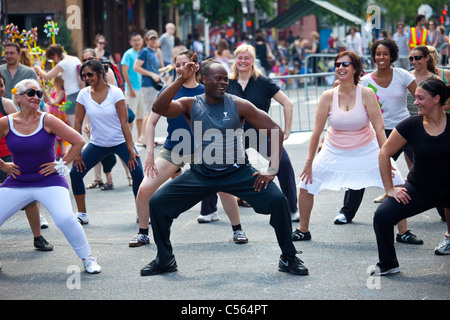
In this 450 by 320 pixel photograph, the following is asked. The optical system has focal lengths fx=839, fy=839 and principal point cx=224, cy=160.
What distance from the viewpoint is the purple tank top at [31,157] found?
23.2 feet

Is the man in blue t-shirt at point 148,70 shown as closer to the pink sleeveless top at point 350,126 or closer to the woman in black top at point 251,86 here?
the woman in black top at point 251,86

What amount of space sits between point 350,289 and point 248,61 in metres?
3.24

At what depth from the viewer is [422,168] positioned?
6730 millimetres

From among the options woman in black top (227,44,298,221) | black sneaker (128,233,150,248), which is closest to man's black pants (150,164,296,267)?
black sneaker (128,233,150,248)

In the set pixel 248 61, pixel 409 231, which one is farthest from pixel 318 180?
pixel 248 61

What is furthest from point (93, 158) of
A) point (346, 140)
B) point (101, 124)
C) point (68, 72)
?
point (68, 72)

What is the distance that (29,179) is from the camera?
23.2ft

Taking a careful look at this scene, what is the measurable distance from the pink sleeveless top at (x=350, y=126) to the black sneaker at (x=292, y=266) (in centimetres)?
156

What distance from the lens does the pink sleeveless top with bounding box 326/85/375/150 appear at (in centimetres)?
776

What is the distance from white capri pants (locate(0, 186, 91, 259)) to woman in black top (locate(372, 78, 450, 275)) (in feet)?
7.91

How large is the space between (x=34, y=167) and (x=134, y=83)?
8.01 meters

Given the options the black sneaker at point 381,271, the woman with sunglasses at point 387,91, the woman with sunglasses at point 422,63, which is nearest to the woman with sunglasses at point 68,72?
the woman with sunglasses at point 387,91

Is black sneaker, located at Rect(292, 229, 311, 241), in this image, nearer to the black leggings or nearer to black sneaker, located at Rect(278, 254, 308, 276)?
black sneaker, located at Rect(278, 254, 308, 276)
